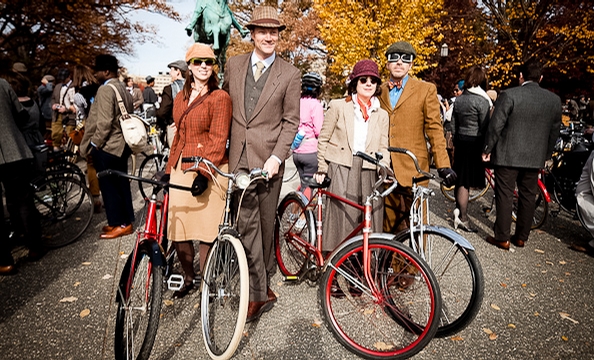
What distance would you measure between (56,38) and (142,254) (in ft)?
57.1

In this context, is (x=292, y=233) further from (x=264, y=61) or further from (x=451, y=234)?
(x=264, y=61)

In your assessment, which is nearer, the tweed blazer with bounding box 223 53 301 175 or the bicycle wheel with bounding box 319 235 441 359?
the bicycle wheel with bounding box 319 235 441 359

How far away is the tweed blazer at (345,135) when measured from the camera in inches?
126

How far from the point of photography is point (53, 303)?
10.8 feet

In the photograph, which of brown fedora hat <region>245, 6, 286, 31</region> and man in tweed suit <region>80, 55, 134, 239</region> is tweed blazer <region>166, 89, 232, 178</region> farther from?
man in tweed suit <region>80, 55, 134, 239</region>

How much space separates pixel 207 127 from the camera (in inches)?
113

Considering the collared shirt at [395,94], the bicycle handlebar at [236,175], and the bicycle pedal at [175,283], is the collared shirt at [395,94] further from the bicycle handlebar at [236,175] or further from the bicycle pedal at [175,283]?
the bicycle pedal at [175,283]

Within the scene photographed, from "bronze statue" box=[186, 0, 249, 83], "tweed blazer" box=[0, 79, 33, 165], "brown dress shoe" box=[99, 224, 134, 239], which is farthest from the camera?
"bronze statue" box=[186, 0, 249, 83]

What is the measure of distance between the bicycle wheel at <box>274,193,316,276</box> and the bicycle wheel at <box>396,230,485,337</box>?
88 cm

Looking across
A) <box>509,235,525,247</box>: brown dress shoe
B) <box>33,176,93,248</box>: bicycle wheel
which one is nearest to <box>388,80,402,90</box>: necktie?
<box>509,235,525,247</box>: brown dress shoe

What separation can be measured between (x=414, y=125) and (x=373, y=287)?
4.99ft

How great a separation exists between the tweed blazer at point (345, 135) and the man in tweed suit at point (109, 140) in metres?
2.61

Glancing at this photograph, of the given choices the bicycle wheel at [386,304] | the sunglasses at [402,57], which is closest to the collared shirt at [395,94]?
the sunglasses at [402,57]

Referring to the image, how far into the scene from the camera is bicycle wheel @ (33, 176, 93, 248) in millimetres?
4555
